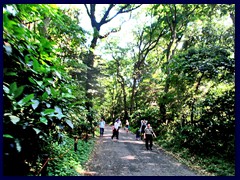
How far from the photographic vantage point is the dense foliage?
263cm

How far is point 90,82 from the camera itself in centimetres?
1173

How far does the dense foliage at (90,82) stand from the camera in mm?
2629

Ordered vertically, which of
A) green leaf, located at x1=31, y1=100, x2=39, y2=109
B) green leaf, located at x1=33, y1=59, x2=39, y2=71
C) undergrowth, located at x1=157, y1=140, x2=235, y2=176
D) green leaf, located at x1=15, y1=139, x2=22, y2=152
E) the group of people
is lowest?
undergrowth, located at x1=157, y1=140, x2=235, y2=176

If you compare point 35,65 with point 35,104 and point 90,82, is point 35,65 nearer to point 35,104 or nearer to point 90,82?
point 35,104

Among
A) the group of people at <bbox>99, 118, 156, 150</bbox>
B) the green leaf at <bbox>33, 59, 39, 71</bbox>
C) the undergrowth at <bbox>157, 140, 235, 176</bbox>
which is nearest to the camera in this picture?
the green leaf at <bbox>33, 59, 39, 71</bbox>

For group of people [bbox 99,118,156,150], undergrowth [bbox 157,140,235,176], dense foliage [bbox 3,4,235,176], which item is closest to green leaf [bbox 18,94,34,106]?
dense foliage [bbox 3,4,235,176]

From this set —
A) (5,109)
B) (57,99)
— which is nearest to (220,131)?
(57,99)

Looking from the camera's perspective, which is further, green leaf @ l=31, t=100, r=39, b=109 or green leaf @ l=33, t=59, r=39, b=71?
green leaf @ l=33, t=59, r=39, b=71

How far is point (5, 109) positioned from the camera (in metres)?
2.60

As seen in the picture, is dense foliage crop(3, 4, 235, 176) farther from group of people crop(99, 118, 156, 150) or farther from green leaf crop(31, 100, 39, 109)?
group of people crop(99, 118, 156, 150)

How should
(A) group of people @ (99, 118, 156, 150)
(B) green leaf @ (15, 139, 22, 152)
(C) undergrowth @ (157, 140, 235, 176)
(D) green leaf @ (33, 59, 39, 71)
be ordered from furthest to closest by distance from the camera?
(A) group of people @ (99, 118, 156, 150) < (C) undergrowth @ (157, 140, 235, 176) < (D) green leaf @ (33, 59, 39, 71) < (B) green leaf @ (15, 139, 22, 152)

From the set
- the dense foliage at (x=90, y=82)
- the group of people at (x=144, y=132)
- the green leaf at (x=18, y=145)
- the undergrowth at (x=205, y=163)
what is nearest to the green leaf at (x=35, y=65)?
the dense foliage at (x=90, y=82)

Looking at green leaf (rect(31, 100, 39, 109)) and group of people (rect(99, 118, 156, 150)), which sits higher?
A: green leaf (rect(31, 100, 39, 109))
